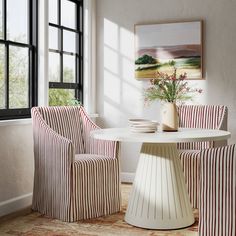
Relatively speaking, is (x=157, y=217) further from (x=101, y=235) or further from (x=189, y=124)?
(x=189, y=124)

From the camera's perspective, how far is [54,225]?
11.9 ft

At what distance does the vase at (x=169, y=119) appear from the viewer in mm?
3797

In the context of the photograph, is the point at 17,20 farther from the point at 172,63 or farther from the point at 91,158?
the point at 172,63

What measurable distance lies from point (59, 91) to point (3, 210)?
5.14 feet

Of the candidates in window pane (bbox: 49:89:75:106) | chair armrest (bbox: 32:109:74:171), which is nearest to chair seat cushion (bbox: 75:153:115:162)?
chair armrest (bbox: 32:109:74:171)

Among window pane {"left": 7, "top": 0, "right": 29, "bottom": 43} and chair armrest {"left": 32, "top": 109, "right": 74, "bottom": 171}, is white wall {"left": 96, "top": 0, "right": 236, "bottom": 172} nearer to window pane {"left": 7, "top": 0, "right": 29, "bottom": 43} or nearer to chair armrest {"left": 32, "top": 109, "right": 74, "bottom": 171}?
window pane {"left": 7, "top": 0, "right": 29, "bottom": 43}

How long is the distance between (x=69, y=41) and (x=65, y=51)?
17 centimetres

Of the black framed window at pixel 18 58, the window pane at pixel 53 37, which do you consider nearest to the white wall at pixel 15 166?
the black framed window at pixel 18 58

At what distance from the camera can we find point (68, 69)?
17.3 ft

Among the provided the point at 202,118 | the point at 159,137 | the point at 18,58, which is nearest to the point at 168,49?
the point at 202,118

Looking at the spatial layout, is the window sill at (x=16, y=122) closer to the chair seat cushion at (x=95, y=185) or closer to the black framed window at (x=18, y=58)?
the black framed window at (x=18, y=58)

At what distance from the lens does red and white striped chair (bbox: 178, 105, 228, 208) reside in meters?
4.21

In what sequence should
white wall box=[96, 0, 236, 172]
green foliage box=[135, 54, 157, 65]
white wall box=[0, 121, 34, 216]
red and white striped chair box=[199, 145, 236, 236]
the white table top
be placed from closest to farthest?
red and white striped chair box=[199, 145, 236, 236] → the white table top → white wall box=[0, 121, 34, 216] → white wall box=[96, 0, 236, 172] → green foliage box=[135, 54, 157, 65]

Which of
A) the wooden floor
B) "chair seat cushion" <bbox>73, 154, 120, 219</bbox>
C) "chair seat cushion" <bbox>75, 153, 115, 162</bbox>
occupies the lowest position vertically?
the wooden floor
